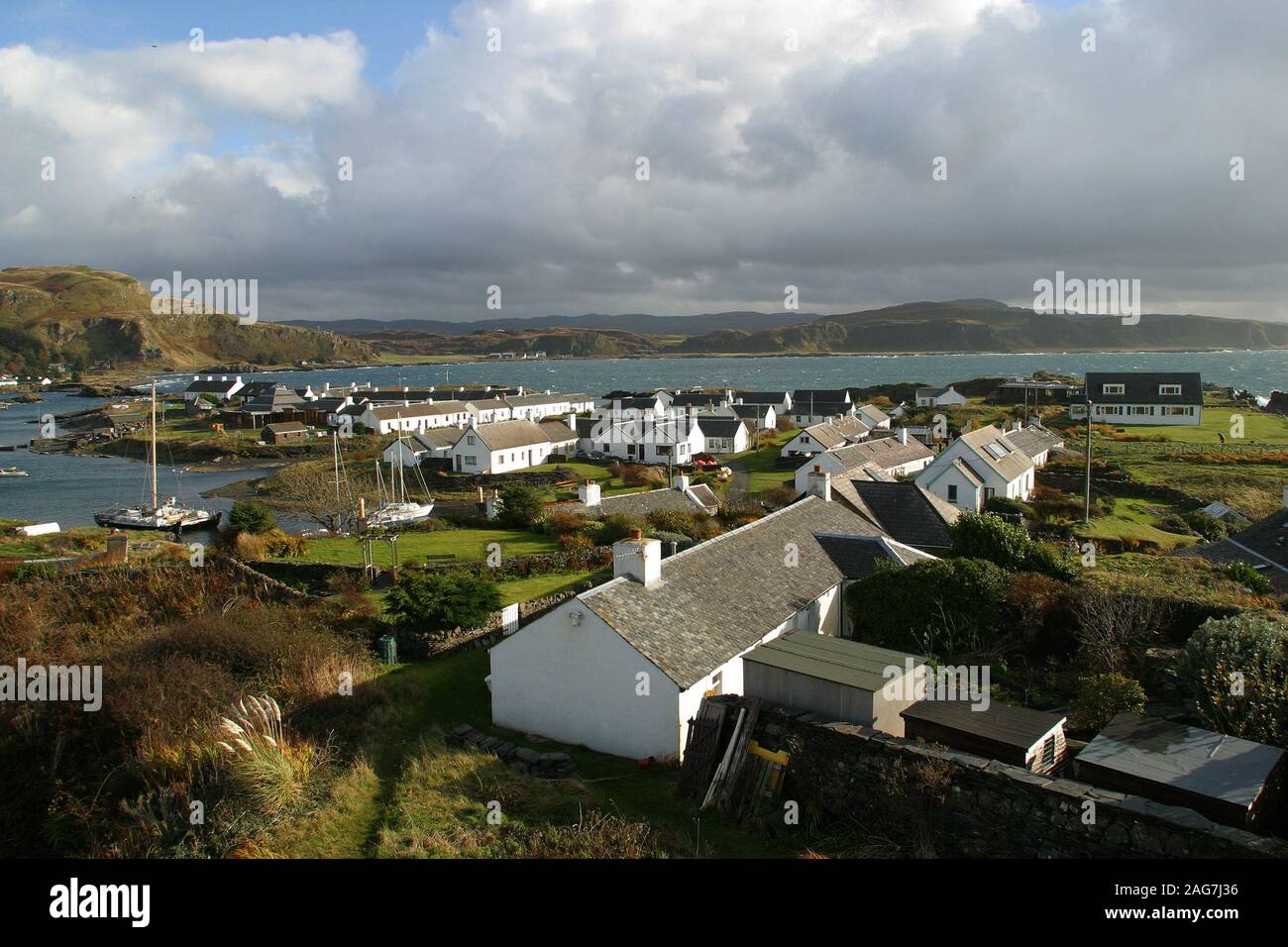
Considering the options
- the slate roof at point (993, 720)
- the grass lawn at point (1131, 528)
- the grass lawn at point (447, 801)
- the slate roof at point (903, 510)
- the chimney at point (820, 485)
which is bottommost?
the grass lawn at point (447, 801)

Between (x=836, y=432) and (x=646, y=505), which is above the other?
(x=836, y=432)

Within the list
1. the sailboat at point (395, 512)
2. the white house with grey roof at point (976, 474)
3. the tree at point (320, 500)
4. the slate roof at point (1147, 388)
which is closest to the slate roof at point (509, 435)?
the sailboat at point (395, 512)

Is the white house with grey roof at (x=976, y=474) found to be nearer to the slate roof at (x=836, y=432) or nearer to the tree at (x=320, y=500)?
the slate roof at (x=836, y=432)

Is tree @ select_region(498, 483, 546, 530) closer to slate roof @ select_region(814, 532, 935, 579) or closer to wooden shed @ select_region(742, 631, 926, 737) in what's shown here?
slate roof @ select_region(814, 532, 935, 579)

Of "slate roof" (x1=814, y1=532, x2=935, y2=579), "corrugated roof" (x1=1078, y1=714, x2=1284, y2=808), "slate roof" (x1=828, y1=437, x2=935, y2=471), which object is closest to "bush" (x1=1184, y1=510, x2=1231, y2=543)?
"slate roof" (x1=828, y1=437, x2=935, y2=471)

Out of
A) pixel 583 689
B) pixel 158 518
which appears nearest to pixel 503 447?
pixel 158 518

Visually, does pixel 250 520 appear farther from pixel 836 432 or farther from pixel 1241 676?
pixel 836 432
